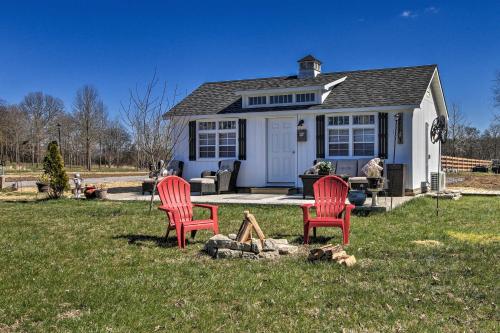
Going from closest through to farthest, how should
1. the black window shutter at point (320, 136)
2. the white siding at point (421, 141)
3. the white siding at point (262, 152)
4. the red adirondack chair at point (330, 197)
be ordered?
the red adirondack chair at point (330, 197)
the white siding at point (262, 152)
the white siding at point (421, 141)
the black window shutter at point (320, 136)

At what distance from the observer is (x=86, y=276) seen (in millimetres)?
4949

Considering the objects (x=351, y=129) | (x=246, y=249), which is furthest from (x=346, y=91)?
(x=246, y=249)

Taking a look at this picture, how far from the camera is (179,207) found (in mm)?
7324

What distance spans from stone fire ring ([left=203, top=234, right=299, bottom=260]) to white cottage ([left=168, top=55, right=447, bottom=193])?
26.6 ft

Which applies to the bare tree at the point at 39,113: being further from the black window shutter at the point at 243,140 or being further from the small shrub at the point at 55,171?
the black window shutter at the point at 243,140

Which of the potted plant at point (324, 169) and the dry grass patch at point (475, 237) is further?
the potted plant at point (324, 169)

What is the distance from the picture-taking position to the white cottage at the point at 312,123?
1327 cm

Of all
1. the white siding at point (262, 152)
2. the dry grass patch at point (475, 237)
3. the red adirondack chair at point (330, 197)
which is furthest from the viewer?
the white siding at point (262, 152)

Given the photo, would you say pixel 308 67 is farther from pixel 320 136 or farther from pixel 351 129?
pixel 351 129

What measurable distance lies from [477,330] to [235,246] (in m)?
3.15

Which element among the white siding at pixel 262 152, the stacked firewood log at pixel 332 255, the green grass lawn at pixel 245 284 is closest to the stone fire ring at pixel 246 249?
the green grass lawn at pixel 245 284

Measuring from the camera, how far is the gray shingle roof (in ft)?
44.5

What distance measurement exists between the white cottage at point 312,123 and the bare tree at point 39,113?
3487 cm

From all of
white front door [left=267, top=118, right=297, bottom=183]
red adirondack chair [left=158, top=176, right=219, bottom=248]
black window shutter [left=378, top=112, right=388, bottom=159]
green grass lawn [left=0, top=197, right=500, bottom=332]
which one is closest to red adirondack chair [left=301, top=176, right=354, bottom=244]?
green grass lawn [left=0, top=197, right=500, bottom=332]
